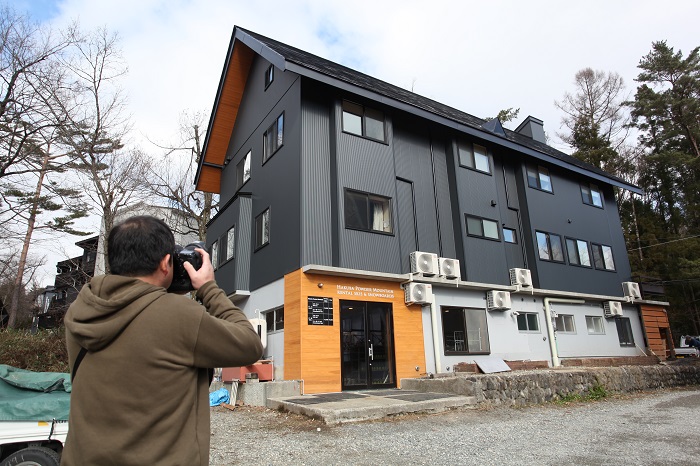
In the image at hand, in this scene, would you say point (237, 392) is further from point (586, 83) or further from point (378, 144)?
point (586, 83)

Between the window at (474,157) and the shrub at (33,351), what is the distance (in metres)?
13.1

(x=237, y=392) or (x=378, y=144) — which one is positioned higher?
(x=378, y=144)

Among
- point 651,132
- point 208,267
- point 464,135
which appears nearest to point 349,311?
point 464,135

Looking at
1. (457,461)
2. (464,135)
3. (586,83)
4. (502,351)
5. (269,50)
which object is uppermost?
(586,83)

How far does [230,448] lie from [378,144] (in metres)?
9.18

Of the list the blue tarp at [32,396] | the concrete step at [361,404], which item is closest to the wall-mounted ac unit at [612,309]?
the concrete step at [361,404]

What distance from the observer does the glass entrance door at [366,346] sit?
34.3 feet

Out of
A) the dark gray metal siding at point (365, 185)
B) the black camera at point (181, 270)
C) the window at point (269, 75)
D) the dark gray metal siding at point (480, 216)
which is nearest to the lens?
the black camera at point (181, 270)

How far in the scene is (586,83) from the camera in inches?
1179

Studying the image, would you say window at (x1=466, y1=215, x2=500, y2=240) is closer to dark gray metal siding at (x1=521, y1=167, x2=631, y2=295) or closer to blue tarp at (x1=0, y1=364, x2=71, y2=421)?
dark gray metal siding at (x1=521, y1=167, x2=631, y2=295)

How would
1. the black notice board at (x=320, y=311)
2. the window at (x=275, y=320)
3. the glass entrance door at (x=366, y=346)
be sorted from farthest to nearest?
the window at (x=275, y=320) → the glass entrance door at (x=366, y=346) → the black notice board at (x=320, y=311)

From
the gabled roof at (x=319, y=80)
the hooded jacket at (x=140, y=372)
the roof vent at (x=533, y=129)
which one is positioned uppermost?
the roof vent at (x=533, y=129)

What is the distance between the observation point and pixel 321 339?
33.0ft

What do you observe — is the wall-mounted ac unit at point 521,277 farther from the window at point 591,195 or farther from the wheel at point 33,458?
the wheel at point 33,458
